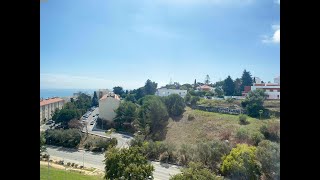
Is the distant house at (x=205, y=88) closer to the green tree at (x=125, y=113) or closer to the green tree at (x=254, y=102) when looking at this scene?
the green tree at (x=254, y=102)

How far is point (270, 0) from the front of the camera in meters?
1.61

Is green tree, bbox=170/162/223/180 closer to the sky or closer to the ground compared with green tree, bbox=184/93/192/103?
closer to the ground

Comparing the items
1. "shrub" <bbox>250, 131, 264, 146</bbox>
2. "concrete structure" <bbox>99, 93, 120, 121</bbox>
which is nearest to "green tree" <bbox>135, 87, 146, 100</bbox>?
"concrete structure" <bbox>99, 93, 120, 121</bbox>

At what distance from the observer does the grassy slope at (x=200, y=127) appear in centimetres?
209

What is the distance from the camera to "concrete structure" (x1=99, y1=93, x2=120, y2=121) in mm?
1960

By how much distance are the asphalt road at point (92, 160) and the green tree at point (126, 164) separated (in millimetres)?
66

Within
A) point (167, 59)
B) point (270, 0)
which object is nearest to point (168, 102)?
point (167, 59)

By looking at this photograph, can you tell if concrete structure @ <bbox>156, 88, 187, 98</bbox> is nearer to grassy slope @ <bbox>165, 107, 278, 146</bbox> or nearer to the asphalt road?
grassy slope @ <bbox>165, 107, 278, 146</bbox>

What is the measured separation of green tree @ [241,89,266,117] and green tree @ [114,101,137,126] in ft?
2.83

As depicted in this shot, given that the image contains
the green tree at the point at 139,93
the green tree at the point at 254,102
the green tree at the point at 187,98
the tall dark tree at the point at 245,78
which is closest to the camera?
the green tree at the point at 254,102

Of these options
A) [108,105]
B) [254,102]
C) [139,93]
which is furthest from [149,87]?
[254,102]

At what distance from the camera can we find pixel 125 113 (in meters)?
2.00

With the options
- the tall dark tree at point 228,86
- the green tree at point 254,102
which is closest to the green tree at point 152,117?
the tall dark tree at point 228,86
